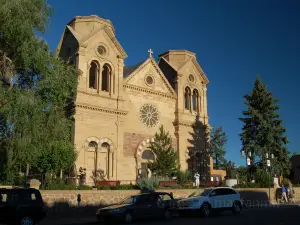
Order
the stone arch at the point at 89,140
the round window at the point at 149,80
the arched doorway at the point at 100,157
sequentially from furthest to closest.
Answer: the round window at the point at 149,80
the arched doorway at the point at 100,157
the stone arch at the point at 89,140

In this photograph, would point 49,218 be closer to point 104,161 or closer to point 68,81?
point 68,81

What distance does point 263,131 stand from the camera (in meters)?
41.6

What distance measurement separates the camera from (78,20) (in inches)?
1518

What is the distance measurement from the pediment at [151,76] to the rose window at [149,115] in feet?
7.36

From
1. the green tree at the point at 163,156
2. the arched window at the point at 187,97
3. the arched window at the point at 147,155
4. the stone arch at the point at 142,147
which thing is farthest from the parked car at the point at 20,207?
the arched window at the point at 187,97

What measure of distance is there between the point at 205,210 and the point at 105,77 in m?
21.9

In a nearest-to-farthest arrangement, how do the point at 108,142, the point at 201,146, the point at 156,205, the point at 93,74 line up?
the point at 156,205
the point at 108,142
the point at 93,74
the point at 201,146

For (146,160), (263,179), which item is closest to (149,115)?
(146,160)

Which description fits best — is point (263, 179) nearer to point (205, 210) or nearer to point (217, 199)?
point (217, 199)

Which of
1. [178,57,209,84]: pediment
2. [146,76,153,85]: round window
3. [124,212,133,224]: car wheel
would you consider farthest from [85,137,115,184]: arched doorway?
[124,212,133,224]: car wheel

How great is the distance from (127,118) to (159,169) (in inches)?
247

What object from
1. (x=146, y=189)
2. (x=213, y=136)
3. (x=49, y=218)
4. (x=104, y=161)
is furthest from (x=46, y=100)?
(x=213, y=136)

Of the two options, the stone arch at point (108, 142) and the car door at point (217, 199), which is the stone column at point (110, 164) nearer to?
the stone arch at point (108, 142)

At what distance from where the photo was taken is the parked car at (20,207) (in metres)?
15.3
